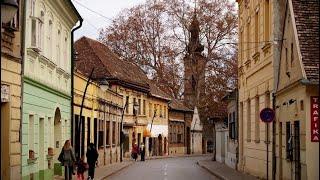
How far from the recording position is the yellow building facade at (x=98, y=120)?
1276 inches

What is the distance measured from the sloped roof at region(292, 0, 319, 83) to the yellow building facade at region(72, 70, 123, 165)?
12597 mm

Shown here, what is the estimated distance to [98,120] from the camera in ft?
133

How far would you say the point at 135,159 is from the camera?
186ft

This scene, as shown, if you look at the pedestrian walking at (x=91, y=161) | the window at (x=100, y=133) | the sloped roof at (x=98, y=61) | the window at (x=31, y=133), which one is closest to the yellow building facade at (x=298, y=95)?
the pedestrian walking at (x=91, y=161)

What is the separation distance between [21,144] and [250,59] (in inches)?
600

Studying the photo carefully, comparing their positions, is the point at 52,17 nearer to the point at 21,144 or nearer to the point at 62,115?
the point at 62,115

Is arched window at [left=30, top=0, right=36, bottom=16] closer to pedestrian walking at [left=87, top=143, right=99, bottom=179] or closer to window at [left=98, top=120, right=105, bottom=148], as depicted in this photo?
pedestrian walking at [left=87, top=143, right=99, bottom=179]

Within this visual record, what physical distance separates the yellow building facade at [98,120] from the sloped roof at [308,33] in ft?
41.3

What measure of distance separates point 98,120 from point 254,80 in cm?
1354

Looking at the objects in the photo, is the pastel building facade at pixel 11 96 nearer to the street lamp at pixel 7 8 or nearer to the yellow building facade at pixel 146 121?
the street lamp at pixel 7 8

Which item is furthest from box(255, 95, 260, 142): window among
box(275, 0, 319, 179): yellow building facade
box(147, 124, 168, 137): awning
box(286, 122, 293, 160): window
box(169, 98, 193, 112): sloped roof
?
box(169, 98, 193, 112): sloped roof

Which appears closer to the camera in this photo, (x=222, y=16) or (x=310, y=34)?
(x=310, y=34)

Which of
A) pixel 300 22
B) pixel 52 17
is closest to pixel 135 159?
pixel 52 17

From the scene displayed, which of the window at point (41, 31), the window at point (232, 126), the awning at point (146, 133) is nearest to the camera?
the window at point (41, 31)
